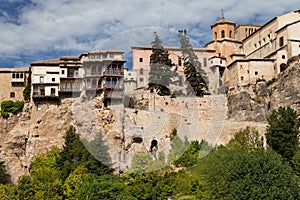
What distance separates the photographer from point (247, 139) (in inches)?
1625

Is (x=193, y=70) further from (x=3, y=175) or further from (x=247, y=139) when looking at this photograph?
(x=3, y=175)

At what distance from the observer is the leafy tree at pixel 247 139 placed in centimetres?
4003

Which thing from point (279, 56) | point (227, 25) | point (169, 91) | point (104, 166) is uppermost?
point (227, 25)

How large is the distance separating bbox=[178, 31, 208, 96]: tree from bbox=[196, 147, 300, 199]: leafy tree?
2257 cm

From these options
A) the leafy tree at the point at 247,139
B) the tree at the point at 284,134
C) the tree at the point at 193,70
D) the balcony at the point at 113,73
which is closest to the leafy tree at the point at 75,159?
the balcony at the point at 113,73

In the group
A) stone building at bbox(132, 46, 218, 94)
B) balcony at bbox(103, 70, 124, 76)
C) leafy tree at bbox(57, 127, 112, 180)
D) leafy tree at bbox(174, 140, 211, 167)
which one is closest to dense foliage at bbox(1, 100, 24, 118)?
leafy tree at bbox(57, 127, 112, 180)

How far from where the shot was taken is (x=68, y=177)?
38.6 meters

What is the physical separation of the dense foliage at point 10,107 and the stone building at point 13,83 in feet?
2.57

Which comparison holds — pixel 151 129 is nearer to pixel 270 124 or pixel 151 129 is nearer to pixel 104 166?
pixel 104 166

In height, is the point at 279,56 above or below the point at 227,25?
below

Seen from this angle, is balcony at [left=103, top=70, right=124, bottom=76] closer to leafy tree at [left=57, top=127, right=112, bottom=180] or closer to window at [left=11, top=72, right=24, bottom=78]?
leafy tree at [left=57, top=127, right=112, bottom=180]

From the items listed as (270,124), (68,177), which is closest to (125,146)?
(68,177)

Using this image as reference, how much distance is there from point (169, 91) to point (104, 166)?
15.8 m

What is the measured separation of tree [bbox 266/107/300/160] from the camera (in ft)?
124
